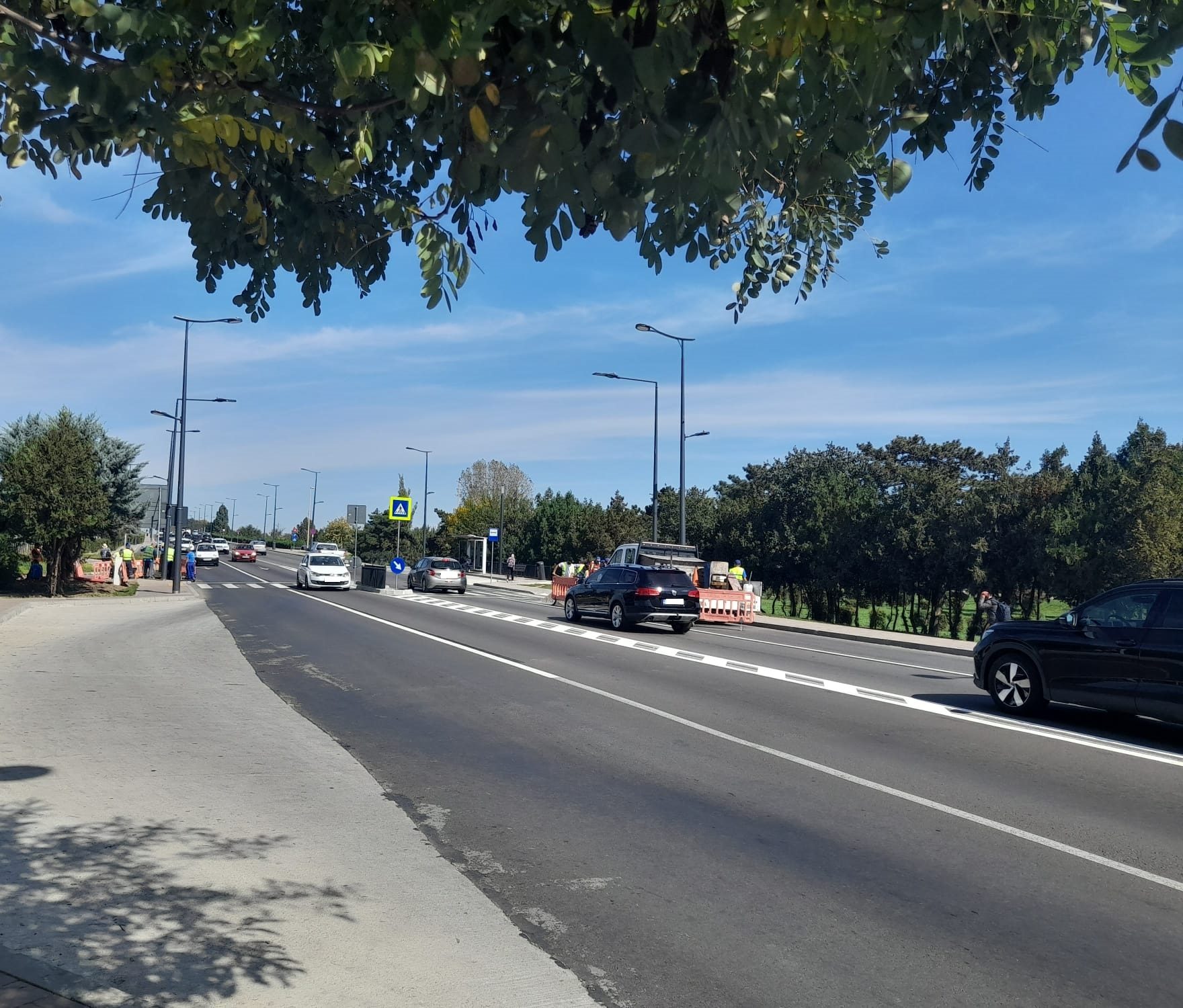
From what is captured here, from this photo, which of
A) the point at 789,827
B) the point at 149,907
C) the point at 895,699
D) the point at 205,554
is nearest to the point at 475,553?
the point at 205,554

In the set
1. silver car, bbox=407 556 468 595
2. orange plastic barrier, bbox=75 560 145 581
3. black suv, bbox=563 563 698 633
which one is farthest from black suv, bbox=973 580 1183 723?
silver car, bbox=407 556 468 595

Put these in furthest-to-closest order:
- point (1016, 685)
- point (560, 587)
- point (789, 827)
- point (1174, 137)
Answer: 1. point (560, 587)
2. point (1016, 685)
3. point (789, 827)
4. point (1174, 137)

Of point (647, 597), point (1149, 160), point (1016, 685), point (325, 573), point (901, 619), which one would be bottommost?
point (901, 619)

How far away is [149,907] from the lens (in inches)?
182

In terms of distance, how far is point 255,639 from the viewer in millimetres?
18734

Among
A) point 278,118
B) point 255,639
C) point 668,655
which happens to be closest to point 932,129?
point 278,118

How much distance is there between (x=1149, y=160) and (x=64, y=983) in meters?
4.67

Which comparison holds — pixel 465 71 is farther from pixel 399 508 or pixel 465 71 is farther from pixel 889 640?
A: pixel 399 508

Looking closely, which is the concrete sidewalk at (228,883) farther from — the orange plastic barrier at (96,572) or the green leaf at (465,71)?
the orange plastic barrier at (96,572)

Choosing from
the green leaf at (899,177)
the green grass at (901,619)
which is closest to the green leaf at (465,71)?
the green leaf at (899,177)

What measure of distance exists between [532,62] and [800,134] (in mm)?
1573

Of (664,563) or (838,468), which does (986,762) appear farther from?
(838,468)

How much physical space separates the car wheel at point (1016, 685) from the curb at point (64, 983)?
33.9ft

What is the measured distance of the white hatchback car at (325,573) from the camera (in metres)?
39.8
